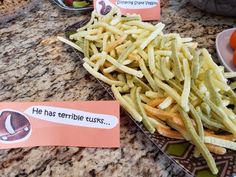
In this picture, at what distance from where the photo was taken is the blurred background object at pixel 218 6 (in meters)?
0.95

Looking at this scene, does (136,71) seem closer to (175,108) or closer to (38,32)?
(175,108)

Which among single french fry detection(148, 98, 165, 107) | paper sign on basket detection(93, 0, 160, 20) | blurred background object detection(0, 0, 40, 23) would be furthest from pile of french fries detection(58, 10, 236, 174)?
blurred background object detection(0, 0, 40, 23)

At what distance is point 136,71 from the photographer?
704 mm

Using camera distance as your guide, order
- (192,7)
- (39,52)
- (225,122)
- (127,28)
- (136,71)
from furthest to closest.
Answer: (192,7) → (39,52) → (127,28) → (136,71) → (225,122)

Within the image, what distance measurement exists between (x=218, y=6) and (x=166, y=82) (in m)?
0.41

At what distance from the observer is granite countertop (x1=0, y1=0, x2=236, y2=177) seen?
2.03 ft

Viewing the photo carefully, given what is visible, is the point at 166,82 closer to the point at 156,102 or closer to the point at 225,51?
the point at 156,102

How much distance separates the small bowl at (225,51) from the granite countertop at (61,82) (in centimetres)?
4

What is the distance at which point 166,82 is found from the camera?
2.19ft

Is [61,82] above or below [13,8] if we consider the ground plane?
below

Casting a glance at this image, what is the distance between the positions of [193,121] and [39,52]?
48cm

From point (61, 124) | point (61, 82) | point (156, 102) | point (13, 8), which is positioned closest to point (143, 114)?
point (156, 102)

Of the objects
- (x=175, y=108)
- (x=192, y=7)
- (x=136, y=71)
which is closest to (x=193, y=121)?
(x=175, y=108)

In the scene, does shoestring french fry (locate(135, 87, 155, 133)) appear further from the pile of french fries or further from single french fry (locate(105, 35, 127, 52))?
single french fry (locate(105, 35, 127, 52))
